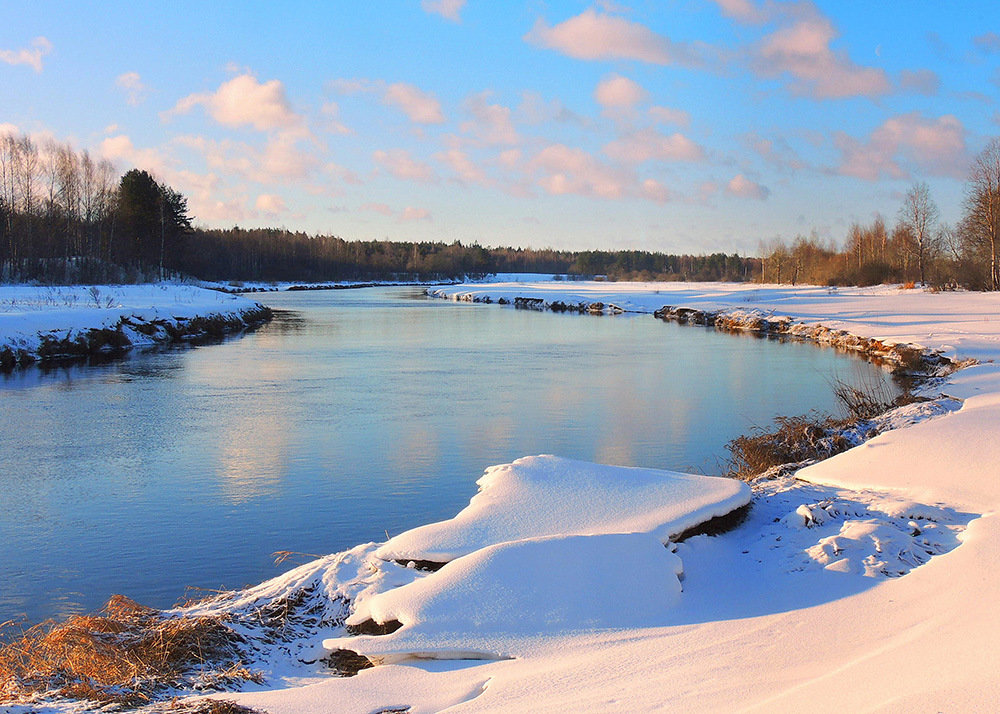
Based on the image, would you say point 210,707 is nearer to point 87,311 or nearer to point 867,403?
point 867,403

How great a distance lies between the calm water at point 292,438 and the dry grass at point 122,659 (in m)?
1.16

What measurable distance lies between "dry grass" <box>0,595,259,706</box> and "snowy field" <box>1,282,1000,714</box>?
21 centimetres

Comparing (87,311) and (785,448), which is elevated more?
(87,311)

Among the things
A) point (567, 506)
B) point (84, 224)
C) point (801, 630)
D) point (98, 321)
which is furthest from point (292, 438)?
point (84, 224)

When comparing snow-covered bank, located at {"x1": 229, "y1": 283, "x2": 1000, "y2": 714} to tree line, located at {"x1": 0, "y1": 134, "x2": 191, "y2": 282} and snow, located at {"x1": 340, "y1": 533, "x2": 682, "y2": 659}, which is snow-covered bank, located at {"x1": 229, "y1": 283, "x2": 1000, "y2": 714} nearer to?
snow, located at {"x1": 340, "y1": 533, "x2": 682, "y2": 659}

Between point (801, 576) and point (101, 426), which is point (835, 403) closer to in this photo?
point (801, 576)

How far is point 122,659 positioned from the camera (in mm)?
4152

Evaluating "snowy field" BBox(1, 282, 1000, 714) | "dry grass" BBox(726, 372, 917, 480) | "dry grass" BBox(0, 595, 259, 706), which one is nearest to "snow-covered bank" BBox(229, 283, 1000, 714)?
"snowy field" BBox(1, 282, 1000, 714)

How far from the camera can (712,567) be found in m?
5.50

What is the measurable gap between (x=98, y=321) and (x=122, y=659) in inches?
849

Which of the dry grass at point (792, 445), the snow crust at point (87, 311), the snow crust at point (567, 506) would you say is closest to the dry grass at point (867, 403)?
the dry grass at point (792, 445)

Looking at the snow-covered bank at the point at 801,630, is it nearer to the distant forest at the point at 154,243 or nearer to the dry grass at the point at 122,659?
the dry grass at the point at 122,659

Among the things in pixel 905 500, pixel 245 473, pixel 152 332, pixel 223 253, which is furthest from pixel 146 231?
pixel 905 500

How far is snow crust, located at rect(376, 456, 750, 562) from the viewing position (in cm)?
557
